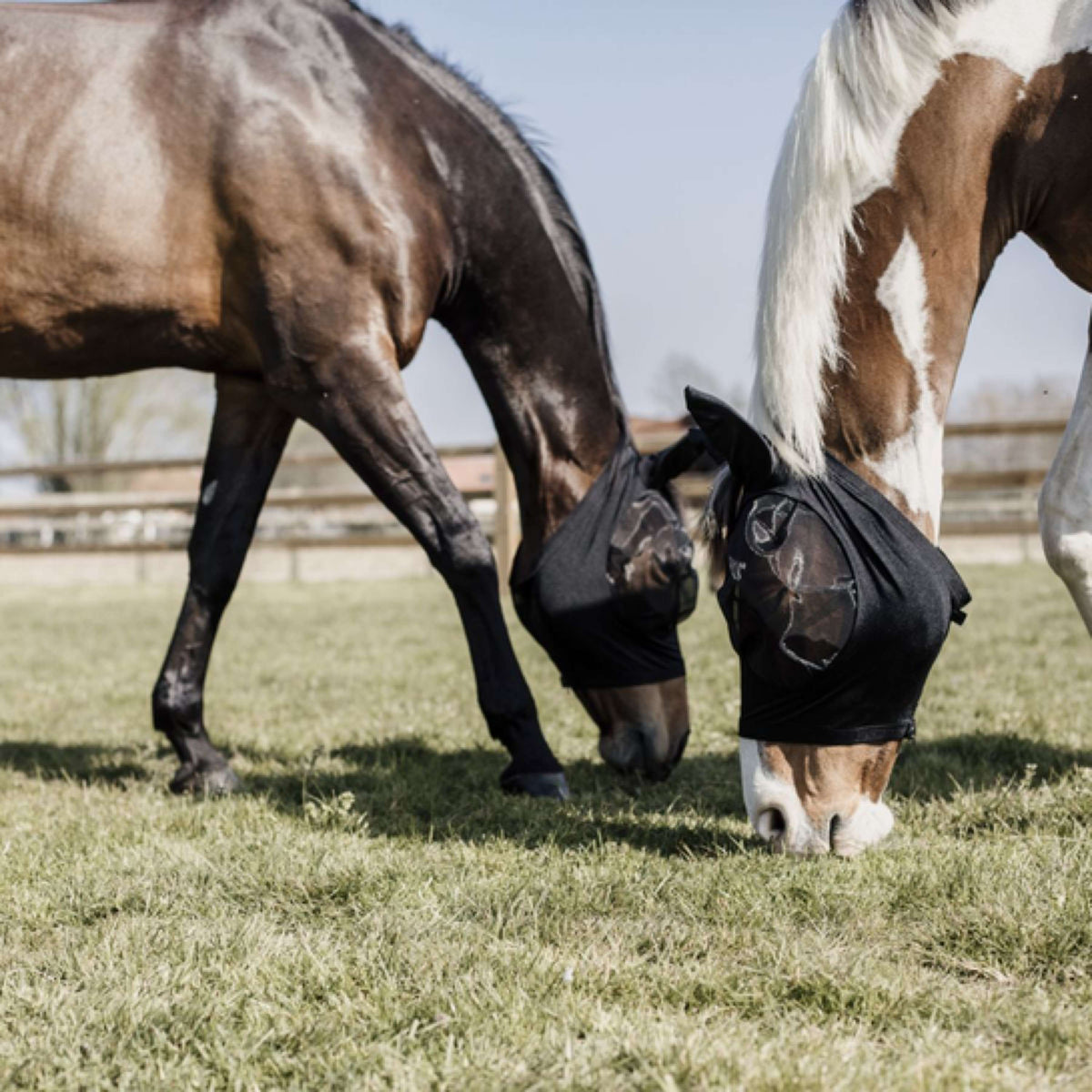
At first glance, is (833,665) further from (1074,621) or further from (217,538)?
(1074,621)

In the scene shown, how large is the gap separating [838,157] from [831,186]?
0.06m

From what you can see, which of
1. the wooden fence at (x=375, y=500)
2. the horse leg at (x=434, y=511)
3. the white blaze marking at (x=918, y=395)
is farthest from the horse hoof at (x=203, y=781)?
the wooden fence at (x=375, y=500)

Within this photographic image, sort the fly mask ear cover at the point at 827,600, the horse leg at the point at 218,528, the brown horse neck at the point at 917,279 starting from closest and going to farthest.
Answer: the fly mask ear cover at the point at 827,600 < the brown horse neck at the point at 917,279 < the horse leg at the point at 218,528

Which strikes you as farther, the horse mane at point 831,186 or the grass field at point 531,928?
the horse mane at point 831,186

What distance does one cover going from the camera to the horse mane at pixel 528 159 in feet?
11.2

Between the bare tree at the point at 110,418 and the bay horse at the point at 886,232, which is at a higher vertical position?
the bay horse at the point at 886,232

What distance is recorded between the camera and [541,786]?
10.2 ft

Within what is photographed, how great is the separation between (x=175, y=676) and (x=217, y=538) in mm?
441

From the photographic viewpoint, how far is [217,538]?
3637 mm

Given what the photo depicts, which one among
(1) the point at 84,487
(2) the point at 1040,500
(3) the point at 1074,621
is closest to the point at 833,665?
(2) the point at 1040,500

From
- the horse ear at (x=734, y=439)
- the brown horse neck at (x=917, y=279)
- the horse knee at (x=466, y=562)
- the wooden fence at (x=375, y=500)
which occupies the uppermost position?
the brown horse neck at (x=917, y=279)

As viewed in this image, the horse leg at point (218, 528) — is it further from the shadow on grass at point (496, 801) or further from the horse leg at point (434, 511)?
the horse leg at point (434, 511)

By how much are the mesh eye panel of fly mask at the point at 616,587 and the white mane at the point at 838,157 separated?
875 millimetres

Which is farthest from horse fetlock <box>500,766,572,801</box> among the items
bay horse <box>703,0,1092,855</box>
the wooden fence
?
the wooden fence
